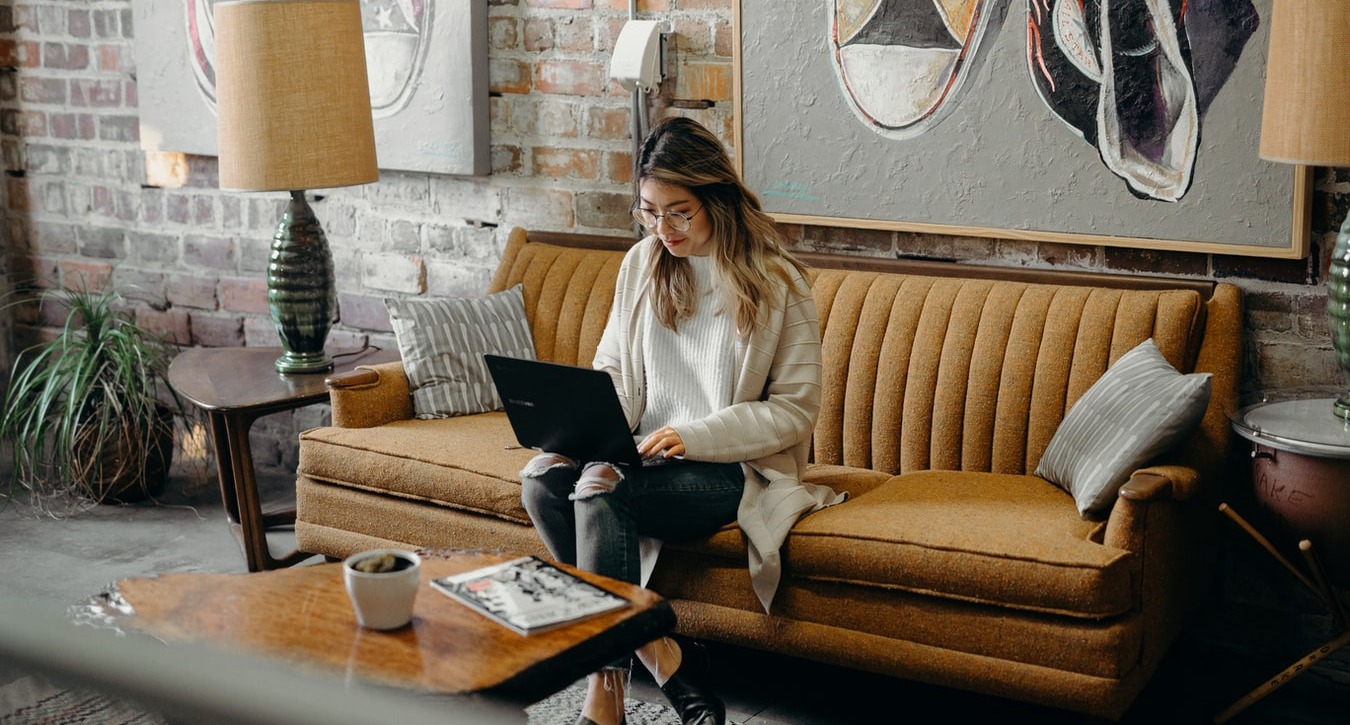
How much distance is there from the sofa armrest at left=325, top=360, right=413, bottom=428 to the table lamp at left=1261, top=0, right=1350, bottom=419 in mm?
2009

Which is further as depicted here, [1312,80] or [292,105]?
[292,105]

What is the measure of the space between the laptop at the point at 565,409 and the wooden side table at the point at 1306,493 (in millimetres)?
1121

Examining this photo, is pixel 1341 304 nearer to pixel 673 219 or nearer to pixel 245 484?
pixel 673 219

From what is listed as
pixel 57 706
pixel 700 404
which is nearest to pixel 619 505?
pixel 700 404

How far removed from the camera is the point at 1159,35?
2902mm

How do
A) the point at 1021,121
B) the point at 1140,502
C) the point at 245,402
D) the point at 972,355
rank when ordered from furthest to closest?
1. the point at 245,402
2. the point at 1021,121
3. the point at 972,355
4. the point at 1140,502

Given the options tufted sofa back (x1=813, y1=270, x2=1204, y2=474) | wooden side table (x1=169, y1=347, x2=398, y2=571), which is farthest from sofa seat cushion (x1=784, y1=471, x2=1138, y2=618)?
wooden side table (x1=169, y1=347, x2=398, y2=571)

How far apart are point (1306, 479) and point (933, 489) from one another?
0.70 m

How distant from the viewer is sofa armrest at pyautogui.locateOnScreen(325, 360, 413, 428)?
127 inches

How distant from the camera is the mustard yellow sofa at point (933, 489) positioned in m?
2.35

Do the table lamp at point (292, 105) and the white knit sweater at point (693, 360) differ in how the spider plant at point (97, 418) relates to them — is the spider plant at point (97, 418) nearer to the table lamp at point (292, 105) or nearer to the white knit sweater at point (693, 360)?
the table lamp at point (292, 105)

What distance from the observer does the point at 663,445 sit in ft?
8.39

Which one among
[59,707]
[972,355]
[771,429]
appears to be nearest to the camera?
[59,707]

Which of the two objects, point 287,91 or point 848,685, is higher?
point 287,91
